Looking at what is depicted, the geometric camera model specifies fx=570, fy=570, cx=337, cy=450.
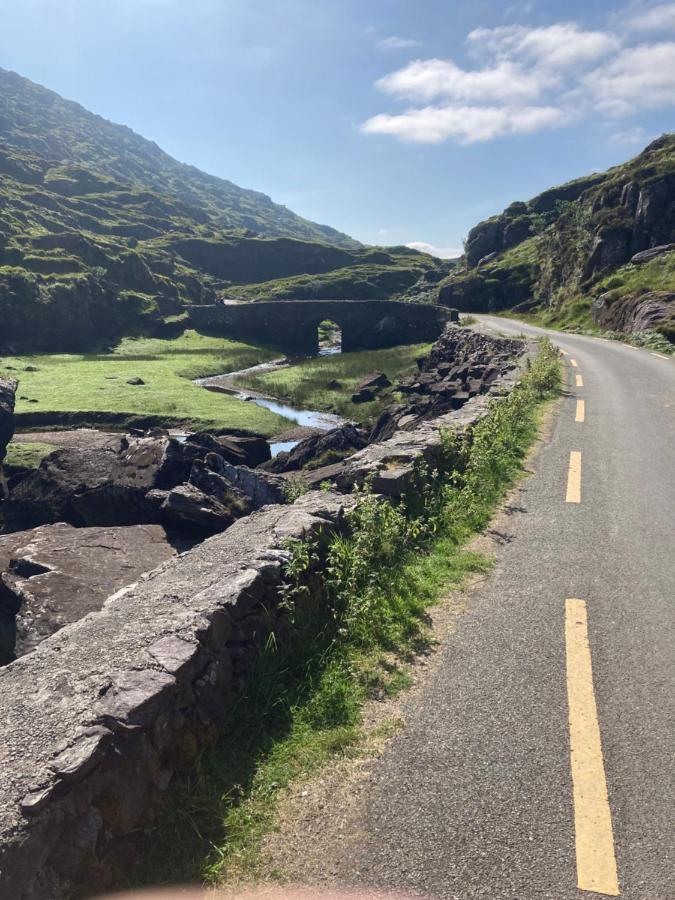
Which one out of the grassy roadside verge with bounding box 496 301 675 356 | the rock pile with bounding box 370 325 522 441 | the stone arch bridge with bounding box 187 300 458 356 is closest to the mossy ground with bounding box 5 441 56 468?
the rock pile with bounding box 370 325 522 441

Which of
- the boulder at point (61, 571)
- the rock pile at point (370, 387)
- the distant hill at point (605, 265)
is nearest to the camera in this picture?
the boulder at point (61, 571)

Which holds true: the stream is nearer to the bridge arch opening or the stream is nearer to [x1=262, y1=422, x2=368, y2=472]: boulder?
[x1=262, y1=422, x2=368, y2=472]: boulder

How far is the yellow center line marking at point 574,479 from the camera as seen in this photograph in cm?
1091

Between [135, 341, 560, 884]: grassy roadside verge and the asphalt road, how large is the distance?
56 centimetres

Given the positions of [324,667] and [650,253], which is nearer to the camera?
[324,667]

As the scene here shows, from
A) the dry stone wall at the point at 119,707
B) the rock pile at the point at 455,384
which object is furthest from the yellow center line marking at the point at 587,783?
the rock pile at the point at 455,384

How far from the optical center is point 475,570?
814 centimetres

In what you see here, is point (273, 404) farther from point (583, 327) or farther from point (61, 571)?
point (61, 571)

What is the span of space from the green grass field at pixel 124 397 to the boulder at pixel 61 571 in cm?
2177

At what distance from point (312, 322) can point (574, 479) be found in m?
77.4

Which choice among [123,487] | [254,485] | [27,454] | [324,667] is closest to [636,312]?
[254,485]

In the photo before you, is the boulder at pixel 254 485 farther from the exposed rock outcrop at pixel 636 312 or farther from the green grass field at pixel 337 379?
the exposed rock outcrop at pixel 636 312

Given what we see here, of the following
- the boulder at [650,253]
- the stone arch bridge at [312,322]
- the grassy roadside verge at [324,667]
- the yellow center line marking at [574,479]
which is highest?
the boulder at [650,253]

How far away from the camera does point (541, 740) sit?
4.85 metres
